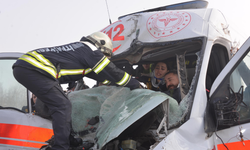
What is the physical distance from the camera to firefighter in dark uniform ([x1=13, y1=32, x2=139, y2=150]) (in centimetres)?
248

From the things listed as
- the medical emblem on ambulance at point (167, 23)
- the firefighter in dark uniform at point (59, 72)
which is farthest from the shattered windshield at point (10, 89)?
the medical emblem on ambulance at point (167, 23)

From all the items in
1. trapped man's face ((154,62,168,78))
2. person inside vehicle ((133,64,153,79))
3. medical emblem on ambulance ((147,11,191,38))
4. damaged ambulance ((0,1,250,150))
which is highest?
medical emblem on ambulance ((147,11,191,38))

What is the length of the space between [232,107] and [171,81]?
5.84 ft

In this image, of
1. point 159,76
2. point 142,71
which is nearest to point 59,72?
point 159,76

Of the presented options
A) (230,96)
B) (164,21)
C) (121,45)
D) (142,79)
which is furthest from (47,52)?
(142,79)

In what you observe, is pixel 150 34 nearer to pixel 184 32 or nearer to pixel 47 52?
pixel 184 32

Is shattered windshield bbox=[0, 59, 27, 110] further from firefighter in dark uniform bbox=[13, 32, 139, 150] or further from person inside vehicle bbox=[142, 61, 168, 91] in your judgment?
person inside vehicle bbox=[142, 61, 168, 91]

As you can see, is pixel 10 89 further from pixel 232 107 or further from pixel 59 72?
pixel 232 107

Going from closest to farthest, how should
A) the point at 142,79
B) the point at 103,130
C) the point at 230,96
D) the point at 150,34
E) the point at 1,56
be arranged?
the point at 230,96 → the point at 103,130 → the point at 1,56 → the point at 150,34 → the point at 142,79

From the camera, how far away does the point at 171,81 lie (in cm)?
404

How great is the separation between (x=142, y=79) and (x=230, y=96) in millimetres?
2757

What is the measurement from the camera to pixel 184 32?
329cm

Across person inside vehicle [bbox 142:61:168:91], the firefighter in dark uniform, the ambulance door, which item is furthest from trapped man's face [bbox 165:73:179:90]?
the ambulance door

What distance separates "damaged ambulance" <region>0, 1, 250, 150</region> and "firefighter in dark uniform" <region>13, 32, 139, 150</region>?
0.36 meters
